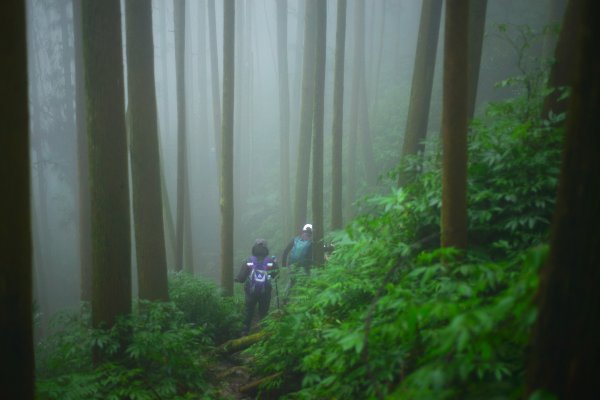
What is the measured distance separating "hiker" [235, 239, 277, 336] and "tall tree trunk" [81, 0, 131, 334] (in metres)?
3.58

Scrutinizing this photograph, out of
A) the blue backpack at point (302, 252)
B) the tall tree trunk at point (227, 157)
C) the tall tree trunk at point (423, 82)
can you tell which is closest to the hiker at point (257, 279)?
the blue backpack at point (302, 252)

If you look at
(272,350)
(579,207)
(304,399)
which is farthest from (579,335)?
(272,350)

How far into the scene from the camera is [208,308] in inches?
356

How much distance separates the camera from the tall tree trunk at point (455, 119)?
374 cm

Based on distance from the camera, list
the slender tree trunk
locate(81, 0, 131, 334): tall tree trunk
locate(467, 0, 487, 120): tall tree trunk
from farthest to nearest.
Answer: the slender tree trunk, locate(467, 0, 487, 120): tall tree trunk, locate(81, 0, 131, 334): tall tree trunk

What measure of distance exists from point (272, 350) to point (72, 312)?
11.5 feet

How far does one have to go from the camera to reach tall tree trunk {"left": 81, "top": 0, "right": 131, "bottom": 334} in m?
5.37

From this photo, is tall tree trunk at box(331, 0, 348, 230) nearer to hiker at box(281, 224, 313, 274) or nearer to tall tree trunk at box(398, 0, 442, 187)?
hiker at box(281, 224, 313, 274)

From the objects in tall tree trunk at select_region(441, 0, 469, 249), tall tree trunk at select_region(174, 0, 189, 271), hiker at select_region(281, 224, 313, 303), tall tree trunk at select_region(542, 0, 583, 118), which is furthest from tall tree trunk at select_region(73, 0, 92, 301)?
tall tree trunk at select_region(542, 0, 583, 118)

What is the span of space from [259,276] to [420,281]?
5.48 metres

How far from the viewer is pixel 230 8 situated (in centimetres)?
1144

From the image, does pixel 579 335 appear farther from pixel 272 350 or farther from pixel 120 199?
pixel 120 199

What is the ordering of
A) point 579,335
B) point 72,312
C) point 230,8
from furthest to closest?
point 230,8
point 72,312
point 579,335

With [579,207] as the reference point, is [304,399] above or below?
below
